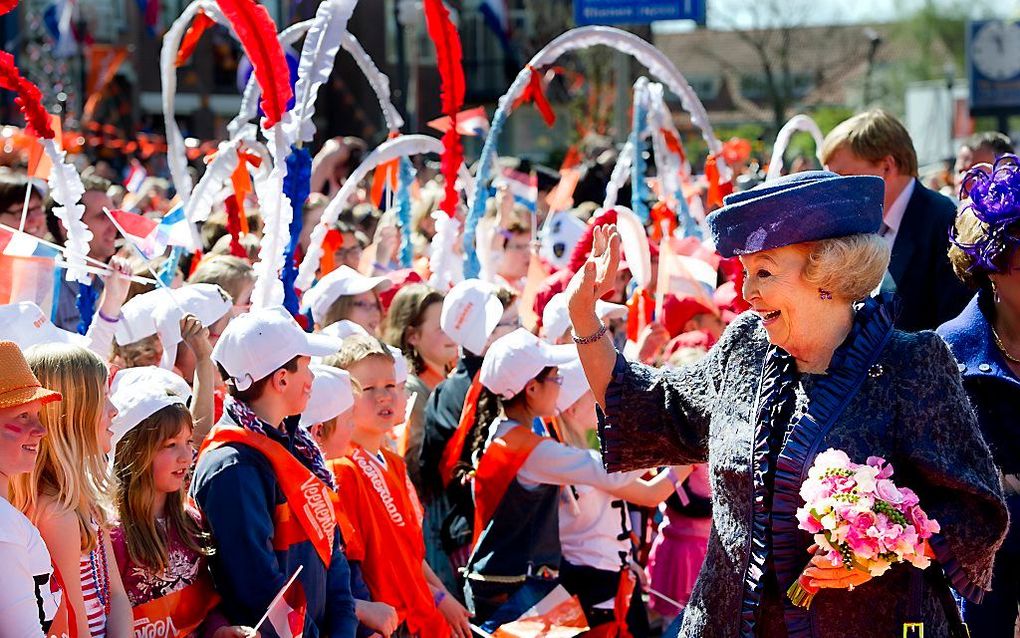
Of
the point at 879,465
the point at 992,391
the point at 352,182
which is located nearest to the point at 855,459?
the point at 879,465

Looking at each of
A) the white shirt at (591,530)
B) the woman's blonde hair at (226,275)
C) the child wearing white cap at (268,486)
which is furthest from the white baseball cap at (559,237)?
the child wearing white cap at (268,486)

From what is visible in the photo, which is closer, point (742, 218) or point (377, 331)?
point (742, 218)

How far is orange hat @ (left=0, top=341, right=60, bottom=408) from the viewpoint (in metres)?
3.00

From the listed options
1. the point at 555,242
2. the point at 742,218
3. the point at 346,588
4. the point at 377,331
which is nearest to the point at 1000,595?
the point at 742,218

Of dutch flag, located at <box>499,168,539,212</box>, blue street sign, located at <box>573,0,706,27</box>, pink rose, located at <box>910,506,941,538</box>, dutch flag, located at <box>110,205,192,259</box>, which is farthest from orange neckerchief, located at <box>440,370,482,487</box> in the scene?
blue street sign, located at <box>573,0,706,27</box>

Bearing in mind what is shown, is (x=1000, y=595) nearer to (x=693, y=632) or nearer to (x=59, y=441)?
(x=693, y=632)

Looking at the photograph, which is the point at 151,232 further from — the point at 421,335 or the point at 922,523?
the point at 922,523

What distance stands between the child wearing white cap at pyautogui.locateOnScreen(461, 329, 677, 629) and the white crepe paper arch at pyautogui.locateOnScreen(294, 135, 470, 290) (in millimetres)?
1067

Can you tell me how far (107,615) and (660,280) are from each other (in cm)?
415

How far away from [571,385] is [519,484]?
1.53 feet

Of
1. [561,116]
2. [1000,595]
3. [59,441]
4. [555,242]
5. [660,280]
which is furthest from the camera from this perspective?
[561,116]

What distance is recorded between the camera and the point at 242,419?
3941 mm

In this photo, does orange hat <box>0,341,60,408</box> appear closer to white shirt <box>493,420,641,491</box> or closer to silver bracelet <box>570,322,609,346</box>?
silver bracelet <box>570,322,609,346</box>

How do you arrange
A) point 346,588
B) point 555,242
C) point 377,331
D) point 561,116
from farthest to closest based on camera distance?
point 561,116, point 555,242, point 377,331, point 346,588
